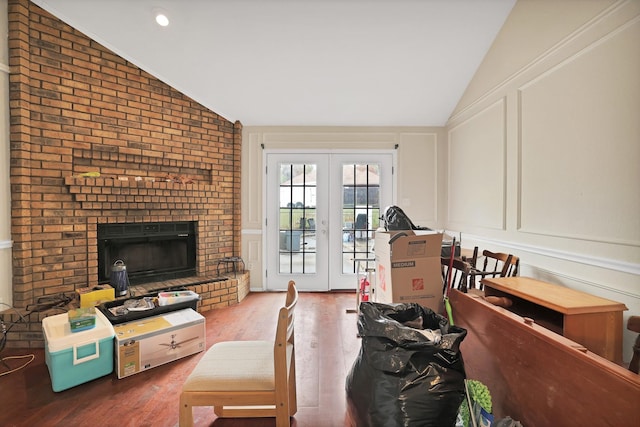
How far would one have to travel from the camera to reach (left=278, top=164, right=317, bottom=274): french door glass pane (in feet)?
13.5

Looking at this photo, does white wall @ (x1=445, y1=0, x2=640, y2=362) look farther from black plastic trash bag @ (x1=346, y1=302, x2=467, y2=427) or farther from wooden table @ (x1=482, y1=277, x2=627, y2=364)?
black plastic trash bag @ (x1=346, y1=302, x2=467, y2=427)

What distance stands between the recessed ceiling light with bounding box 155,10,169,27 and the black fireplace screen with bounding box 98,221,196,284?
198cm

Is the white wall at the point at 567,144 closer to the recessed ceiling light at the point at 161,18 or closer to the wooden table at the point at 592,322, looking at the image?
the wooden table at the point at 592,322

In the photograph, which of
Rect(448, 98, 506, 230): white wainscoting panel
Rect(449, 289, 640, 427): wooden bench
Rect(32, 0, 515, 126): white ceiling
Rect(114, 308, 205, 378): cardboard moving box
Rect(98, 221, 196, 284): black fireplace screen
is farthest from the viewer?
Rect(98, 221, 196, 284): black fireplace screen

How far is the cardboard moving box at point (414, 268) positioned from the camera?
201 cm

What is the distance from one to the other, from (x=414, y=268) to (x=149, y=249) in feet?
9.61

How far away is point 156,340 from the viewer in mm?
2201

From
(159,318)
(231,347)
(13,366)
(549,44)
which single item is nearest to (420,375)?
(231,347)

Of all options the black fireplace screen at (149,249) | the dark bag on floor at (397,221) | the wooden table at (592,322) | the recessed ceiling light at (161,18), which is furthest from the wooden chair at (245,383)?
the recessed ceiling light at (161,18)

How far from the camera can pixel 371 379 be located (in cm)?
122

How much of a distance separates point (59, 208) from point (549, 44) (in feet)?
13.9

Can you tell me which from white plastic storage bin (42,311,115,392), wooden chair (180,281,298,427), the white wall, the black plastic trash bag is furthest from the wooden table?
white plastic storage bin (42,311,115,392)

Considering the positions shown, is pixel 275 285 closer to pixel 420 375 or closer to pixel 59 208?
pixel 59 208

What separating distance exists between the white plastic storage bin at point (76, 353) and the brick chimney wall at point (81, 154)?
0.77m
